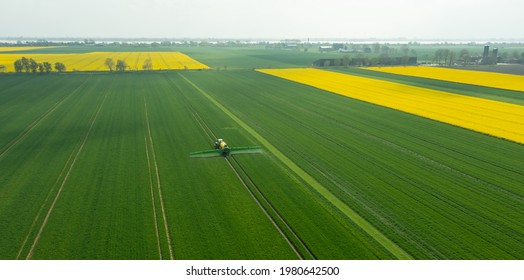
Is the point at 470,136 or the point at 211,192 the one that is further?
the point at 470,136

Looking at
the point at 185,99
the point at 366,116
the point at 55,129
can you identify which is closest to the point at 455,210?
the point at 366,116

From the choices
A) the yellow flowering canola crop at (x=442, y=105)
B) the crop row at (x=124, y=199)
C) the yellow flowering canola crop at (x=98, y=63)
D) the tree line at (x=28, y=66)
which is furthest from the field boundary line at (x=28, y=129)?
the yellow flowering canola crop at (x=98, y=63)

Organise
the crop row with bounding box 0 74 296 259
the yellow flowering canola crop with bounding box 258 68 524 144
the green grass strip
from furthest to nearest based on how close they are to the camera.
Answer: the yellow flowering canola crop with bounding box 258 68 524 144 → the crop row with bounding box 0 74 296 259 → the green grass strip

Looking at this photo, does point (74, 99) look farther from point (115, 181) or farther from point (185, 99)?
point (115, 181)

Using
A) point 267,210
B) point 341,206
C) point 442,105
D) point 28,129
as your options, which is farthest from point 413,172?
point 28,129

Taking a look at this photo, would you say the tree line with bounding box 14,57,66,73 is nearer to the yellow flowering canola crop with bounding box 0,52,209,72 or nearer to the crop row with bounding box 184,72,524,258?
the yellow flowering canola crop with bounding box 0,52,209,72

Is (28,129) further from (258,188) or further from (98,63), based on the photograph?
(98,63)

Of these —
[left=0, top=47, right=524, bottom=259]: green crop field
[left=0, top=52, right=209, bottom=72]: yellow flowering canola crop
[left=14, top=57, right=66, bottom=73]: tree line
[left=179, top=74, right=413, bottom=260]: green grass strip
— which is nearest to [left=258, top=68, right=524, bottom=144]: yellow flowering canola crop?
[left=0, top=47, right=524, bottom=259]: green crop field
